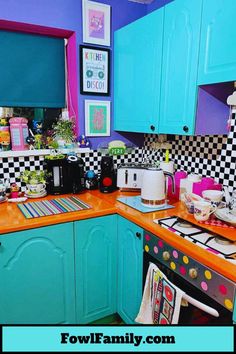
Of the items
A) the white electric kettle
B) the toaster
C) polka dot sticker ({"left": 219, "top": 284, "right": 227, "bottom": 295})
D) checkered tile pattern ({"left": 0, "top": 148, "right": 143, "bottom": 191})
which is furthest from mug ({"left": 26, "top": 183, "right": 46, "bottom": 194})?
polka dot sticker ({"left": 219, "top": 284, "right": 227, "bottom": 295})

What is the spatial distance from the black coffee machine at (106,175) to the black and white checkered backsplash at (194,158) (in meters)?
0.21

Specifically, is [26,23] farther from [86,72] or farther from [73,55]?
[86,72]

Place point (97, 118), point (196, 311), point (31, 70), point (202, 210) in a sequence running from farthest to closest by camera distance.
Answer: point (97, 118) → point (31, 70) → point (202, 210) → point (196, 311)

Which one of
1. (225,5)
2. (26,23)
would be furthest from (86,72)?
(225,5)

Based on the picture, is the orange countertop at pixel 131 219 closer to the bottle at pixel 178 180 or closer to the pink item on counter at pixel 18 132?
the bottle at pixel 178 180

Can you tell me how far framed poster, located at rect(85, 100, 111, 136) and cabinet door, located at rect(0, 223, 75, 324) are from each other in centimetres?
89

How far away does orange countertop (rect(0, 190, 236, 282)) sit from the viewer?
1045 millimetres

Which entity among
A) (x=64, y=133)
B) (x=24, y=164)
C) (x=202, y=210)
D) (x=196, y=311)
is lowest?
(x=196, y=311)

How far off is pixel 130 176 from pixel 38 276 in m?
0.92

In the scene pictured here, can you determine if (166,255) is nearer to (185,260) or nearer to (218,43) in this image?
(185,260)

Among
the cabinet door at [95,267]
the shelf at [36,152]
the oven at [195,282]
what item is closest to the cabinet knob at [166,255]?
the oven at [195,282]

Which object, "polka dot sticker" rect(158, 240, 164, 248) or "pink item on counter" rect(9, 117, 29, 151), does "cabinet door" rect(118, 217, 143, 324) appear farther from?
"pink item on counter" rect(9, 117, 29, 151)

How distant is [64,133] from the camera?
202 centimetres

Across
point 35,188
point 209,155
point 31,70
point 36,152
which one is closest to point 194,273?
point 209,155
